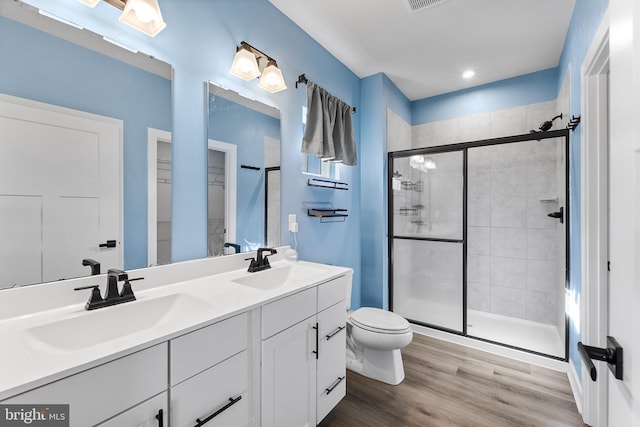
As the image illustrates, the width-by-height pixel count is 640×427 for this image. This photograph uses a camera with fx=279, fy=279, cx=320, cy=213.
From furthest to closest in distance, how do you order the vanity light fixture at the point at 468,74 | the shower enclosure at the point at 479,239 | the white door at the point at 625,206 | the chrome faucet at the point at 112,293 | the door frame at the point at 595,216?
the vanity light fixture at the point at 468,74, the shower enclosure at the point at 479,239, the door frame at the point at 595,216, the chrome faucet at the point at 112,293, the white door at the point at 625,206

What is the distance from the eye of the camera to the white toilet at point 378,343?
6.46 feet

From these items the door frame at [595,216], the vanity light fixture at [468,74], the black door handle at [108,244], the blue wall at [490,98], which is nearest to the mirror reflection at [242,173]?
the black door handle at [108,244]

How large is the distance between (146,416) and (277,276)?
3.18 feet

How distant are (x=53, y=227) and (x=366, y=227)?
2478mm

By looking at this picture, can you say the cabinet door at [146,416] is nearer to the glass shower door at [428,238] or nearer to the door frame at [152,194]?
the door frame at [152,194]

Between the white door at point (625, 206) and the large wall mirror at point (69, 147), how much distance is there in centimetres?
158

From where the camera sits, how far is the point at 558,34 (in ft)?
7.53

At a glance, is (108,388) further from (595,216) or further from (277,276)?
(595,216)

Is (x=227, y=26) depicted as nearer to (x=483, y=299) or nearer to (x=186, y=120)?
(x=186, y=120)

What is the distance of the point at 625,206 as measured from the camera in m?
0.52

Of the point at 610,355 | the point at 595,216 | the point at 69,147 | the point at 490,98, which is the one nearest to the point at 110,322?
the point at 69,147

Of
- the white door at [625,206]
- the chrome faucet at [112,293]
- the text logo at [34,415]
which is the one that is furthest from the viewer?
the chrome faucet at [112,293]

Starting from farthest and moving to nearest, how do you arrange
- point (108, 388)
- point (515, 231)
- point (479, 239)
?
point (479, 239) → point (515, 231) → point (108, 388)

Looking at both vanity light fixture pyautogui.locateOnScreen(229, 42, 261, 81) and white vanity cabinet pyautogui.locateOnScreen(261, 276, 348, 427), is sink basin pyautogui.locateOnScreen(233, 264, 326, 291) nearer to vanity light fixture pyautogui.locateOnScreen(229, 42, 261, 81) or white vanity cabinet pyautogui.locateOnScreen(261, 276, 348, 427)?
white vanity cabinet pyautogui.locateOnScreen(261, 276, 348, 427)
